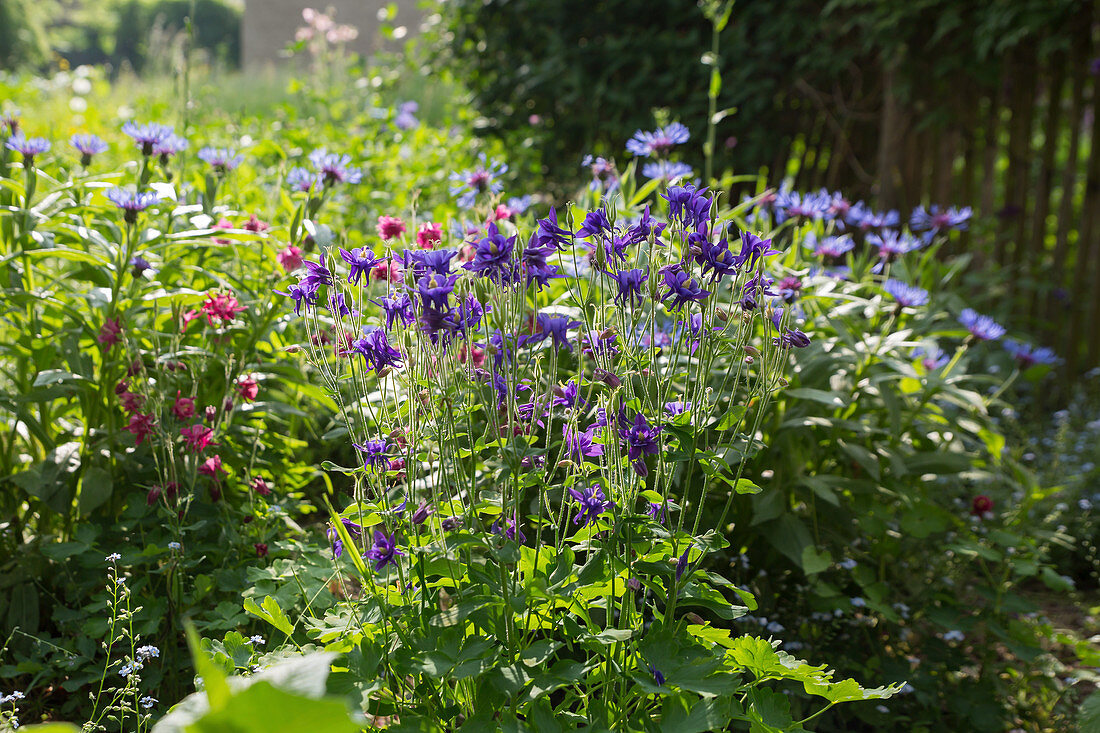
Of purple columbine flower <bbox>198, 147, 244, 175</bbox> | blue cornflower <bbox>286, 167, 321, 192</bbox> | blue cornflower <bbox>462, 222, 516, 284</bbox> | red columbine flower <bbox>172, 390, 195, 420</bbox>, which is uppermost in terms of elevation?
purple columbine flower <bbox>198, 147, 244, 175</bbox>

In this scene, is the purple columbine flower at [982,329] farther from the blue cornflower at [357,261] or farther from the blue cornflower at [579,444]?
the blue cornflower at [357,261]

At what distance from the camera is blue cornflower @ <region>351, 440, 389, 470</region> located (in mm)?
1314

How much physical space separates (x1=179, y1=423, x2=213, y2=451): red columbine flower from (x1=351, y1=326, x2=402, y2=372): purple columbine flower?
63 cm

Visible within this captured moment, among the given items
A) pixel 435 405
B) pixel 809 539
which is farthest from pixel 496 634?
pixel 809 539

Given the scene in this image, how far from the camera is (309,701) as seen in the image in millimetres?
687

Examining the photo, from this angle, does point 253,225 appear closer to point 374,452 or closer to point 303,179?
point 303,179

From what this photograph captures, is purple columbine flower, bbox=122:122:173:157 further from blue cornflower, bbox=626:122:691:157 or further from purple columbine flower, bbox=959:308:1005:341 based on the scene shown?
purple columbine flower, bbox=959:308:1005:341

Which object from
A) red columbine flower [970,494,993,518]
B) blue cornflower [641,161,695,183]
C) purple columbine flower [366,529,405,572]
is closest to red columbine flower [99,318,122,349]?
purple columbine flower [366,529,405,572]

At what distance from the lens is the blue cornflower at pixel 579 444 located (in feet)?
4.24

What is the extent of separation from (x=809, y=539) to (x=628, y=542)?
866 mm

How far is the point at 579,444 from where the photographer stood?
129 cm

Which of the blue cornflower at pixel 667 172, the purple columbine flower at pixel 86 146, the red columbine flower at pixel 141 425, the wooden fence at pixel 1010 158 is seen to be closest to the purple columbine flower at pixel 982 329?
the blue cornflower at pixel 667 172

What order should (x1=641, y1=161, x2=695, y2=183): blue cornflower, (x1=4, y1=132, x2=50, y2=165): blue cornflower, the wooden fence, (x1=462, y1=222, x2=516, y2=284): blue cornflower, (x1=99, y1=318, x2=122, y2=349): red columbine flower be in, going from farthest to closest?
the wooden fence → (x1=641, y1=161, x2=695, y2=183): blue cornflower → (x1=4, y1=132, x2=50, y2=165): blue cornflower → (x1=99, y1=318, x2=122, y2=349): red columbine flower → (x1=462, y1=222, x2=516, y2=284): blue cornflower

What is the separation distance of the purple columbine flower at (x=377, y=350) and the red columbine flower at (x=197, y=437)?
2.07 ft
